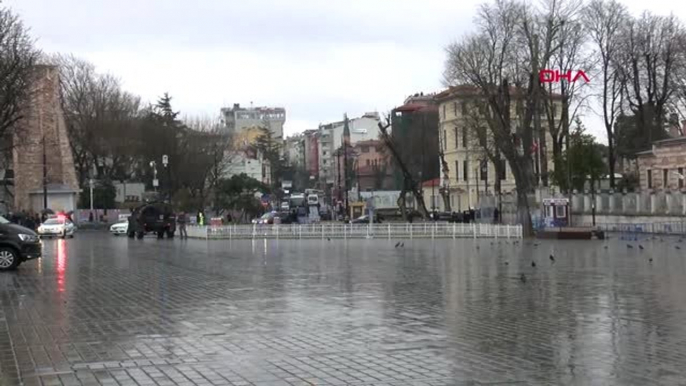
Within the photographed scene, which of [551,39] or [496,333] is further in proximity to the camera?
[551,39]

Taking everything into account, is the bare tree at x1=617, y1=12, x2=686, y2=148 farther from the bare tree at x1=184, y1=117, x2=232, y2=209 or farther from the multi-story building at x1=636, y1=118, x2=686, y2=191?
the bare tree at x1=184, y1=117, x2=232, y2=209

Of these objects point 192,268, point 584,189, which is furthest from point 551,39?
point 192,268

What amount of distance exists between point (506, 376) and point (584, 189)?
61569 millimetres

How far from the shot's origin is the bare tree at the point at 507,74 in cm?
4775

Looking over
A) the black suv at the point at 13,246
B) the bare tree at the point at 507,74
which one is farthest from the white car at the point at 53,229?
the black suv at the point at 13,246

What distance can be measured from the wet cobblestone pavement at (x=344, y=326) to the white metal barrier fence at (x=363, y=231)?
23.7m

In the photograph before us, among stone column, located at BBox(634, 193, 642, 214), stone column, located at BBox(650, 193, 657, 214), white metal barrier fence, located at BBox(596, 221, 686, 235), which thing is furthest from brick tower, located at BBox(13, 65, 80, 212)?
stone column, located at BBox(650, 193, 657, 214)

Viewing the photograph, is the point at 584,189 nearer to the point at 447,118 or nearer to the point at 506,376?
the point at 447,118

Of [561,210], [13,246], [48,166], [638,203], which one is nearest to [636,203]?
[638,203]

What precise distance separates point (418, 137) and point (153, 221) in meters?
61.6

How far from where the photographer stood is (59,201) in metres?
75.5

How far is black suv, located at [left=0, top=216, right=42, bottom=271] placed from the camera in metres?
22.0

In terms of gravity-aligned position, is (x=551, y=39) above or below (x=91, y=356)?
above

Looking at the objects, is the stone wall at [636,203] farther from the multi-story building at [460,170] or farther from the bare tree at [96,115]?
the bare tree at [96,115]
